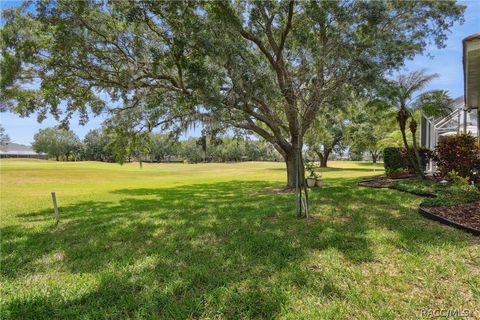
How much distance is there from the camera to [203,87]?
321 inches

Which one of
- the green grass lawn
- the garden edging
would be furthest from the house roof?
the green grass lawn

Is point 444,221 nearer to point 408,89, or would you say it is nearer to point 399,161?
point 408,89

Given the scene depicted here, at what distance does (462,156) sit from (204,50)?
9534 millimetres

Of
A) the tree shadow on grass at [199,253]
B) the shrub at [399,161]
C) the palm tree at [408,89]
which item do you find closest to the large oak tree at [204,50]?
the palm tree at [408,89]

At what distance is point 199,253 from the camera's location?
4684 mm

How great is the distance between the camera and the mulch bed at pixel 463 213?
525 centimetres

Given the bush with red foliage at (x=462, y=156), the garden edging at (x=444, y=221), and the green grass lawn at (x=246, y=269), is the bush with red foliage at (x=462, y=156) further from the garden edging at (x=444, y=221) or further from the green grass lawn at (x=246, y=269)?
the garden edging at (x=444, y=221)

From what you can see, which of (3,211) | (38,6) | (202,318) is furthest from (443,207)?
(3,211)

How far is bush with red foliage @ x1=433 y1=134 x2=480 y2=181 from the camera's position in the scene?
32.1ft

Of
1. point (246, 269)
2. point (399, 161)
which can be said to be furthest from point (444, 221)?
point (399, 161)

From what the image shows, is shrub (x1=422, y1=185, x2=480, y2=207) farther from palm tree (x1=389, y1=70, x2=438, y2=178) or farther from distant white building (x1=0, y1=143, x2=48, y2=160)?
distant white building (x1=0, y1=143, x2=48, y2=160)

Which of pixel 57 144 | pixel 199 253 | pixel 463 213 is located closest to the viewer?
pixel 199 253

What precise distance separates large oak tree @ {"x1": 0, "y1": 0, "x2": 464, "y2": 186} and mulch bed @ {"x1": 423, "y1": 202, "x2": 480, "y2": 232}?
364cm

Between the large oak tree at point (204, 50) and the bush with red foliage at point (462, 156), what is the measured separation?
3.65m
